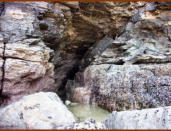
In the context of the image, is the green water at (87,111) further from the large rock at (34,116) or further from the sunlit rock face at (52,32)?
the large rock at (34,116)

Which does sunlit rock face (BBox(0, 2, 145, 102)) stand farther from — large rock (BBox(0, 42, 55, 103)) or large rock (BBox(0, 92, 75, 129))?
large rock (BBox(0, 92, 75, 129))

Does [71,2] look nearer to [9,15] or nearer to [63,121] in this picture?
[9,15]

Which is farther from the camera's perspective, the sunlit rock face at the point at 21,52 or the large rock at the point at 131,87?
the large rock at the point at 131,87

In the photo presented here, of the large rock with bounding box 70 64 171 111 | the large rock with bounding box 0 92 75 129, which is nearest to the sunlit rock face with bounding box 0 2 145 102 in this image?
the large rock with bounding box 0 92 75 129

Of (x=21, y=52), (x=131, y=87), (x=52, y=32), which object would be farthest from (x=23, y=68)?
(x=131, y=87)

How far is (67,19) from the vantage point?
8359 millimetres

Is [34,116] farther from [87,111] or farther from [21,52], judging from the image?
[87,111]

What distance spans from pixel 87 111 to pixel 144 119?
11.7 feet

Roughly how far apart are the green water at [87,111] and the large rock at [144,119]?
208 centimetres

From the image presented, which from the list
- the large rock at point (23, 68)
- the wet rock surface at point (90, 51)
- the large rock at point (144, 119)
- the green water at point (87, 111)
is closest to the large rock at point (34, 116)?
the wet rock surface at point (90, 51)

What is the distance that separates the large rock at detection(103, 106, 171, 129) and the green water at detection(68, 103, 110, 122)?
6.84 feet

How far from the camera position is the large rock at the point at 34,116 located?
12.9 feet

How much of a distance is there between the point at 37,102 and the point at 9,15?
12.8 ft

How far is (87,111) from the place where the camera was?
7.23 m
